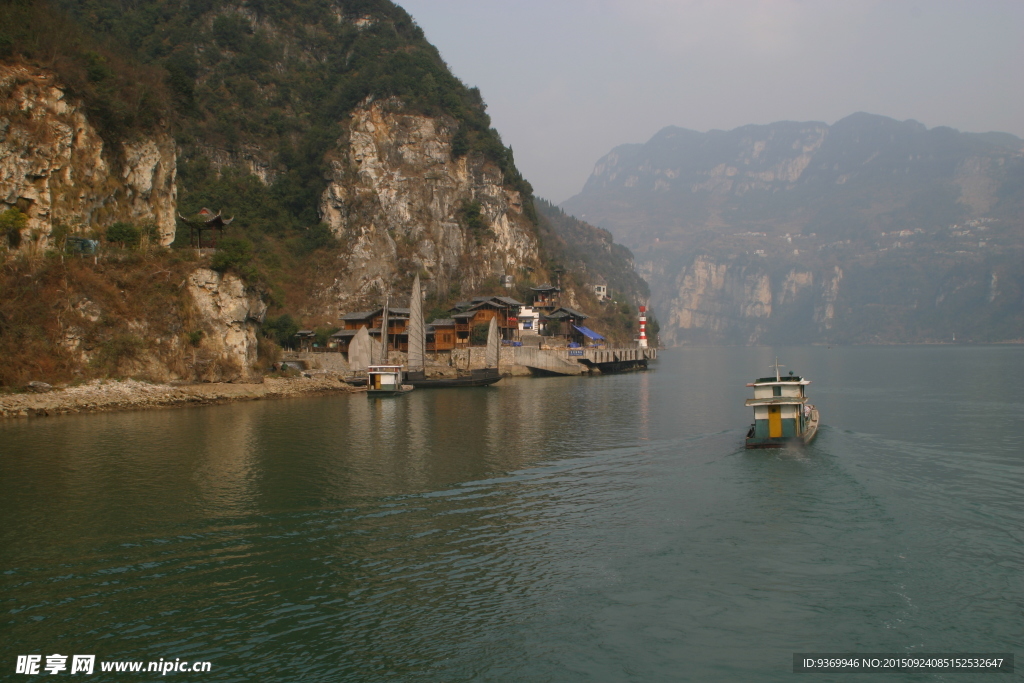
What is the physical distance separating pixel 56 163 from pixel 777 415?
53.1 meters

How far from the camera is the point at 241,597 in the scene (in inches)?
500

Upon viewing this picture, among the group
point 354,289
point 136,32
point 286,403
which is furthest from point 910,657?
point 136,32

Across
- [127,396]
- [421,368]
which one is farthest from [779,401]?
[421,368]

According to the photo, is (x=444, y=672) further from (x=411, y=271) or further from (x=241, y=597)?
(x=411, y=271)

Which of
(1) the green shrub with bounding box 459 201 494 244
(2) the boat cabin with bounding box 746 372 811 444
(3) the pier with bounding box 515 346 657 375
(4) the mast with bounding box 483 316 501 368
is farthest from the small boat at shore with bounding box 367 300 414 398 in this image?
(1) the green shrub with bounding box 459 201 494 244

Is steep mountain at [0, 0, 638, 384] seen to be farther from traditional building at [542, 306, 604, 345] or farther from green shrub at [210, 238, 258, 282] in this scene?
traditional building at [542, 306, 604, 345]

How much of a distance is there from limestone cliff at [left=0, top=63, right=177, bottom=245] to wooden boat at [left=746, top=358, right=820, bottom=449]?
49839mm

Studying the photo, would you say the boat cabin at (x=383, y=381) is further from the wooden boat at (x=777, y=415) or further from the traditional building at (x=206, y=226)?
the wooden boat at (x=777, y=415)

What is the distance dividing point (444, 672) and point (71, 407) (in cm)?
4061

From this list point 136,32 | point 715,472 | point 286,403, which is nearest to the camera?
point 715,472

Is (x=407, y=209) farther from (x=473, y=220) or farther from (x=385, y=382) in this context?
(x=385, y=382)

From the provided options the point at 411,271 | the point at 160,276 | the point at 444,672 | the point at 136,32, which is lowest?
the point at 444,672

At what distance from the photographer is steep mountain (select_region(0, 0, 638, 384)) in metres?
46.9

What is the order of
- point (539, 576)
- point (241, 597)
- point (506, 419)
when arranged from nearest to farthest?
1. point (241, 597)
2. point (539, 576)
3. point (506, 419)
